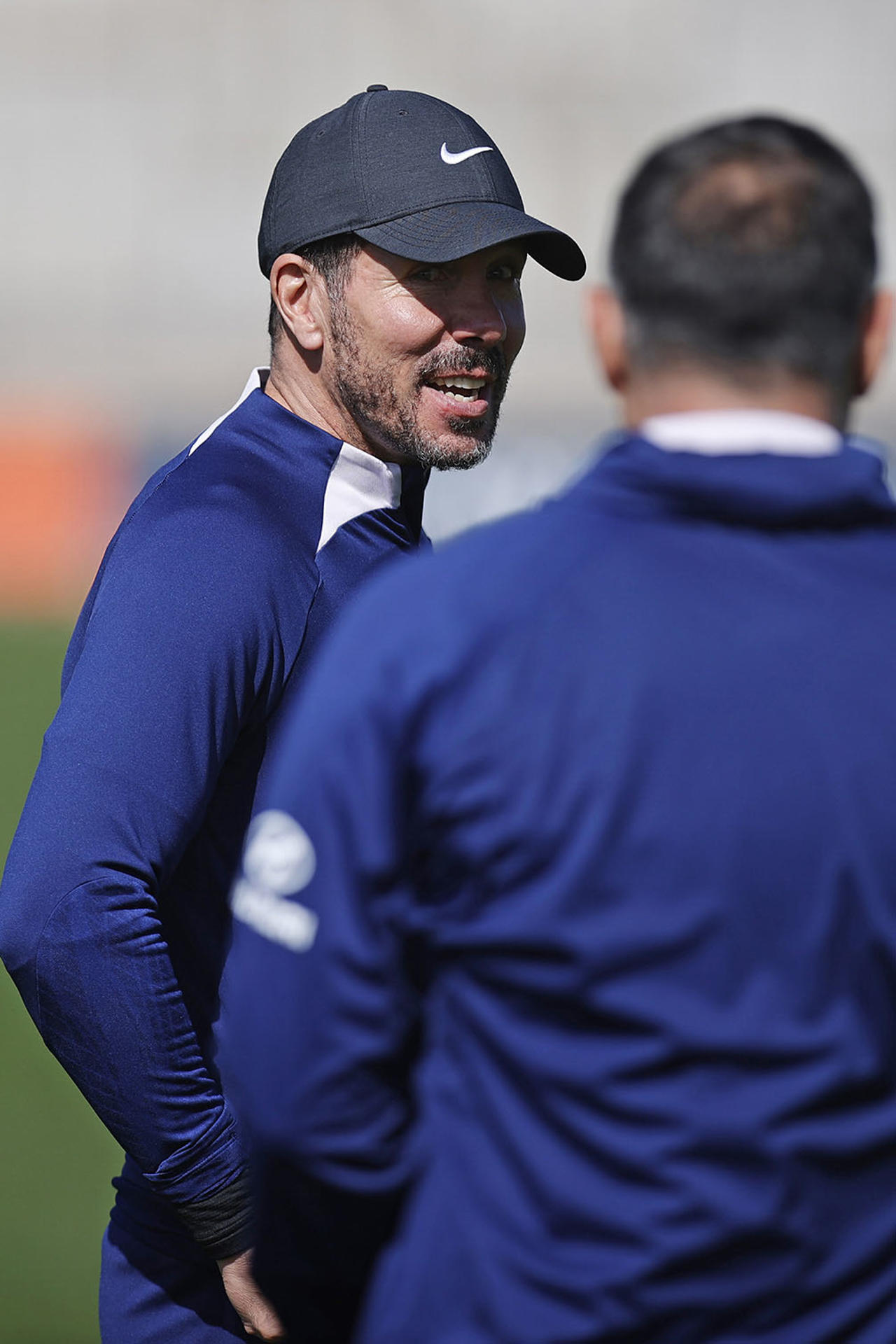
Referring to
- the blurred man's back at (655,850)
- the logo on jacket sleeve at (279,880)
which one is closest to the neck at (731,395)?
the blurred man's back at (655,850)

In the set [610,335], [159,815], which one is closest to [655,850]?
[610,335]

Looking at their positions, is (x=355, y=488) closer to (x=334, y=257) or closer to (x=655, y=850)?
(x=334, y=257)

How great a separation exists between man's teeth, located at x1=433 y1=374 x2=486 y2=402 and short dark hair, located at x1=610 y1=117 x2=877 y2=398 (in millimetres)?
1007

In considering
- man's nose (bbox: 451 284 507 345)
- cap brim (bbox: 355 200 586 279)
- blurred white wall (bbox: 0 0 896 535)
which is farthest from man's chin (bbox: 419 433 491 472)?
blurred white wall (bbox: 0 0 896 535)

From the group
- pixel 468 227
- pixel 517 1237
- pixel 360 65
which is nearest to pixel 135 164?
pixel 360 65

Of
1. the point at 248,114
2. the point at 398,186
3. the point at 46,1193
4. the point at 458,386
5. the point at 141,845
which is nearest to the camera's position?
the point at 141,845

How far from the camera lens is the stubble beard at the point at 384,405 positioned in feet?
7.36

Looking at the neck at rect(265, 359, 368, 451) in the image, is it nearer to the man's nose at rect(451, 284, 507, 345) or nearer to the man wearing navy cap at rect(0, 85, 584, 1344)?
the man wearing navy cap at rect(0, 85, 584, 1344)

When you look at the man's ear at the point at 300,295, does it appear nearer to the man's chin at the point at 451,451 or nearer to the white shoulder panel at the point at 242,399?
the white shoulder panel at the point at 242,399

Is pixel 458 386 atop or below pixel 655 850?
atop

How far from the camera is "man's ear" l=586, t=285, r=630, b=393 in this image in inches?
51.9

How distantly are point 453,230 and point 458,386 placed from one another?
214mm

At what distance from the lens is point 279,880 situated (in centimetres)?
128

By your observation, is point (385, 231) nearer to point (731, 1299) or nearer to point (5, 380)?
point (731, 1299)
